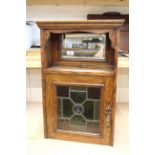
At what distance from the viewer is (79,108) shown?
114cm

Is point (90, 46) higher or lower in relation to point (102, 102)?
higher

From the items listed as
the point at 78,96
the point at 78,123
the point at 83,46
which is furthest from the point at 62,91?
the point at 83,46

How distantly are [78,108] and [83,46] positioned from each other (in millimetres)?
367

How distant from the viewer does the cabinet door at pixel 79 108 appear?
1.08m

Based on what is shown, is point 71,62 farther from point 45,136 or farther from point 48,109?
point 45,136

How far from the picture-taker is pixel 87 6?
166 centimetres

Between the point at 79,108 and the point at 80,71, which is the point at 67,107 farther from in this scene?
the point at 80,71

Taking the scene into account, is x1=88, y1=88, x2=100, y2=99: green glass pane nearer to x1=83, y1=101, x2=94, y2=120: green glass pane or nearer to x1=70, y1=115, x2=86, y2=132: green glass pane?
x1=83, y1=101, x2=94, y2=120: green glass pane

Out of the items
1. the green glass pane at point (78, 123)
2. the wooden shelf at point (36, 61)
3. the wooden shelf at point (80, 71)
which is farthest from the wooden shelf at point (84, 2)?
the green glass pane at point (78, 123)
